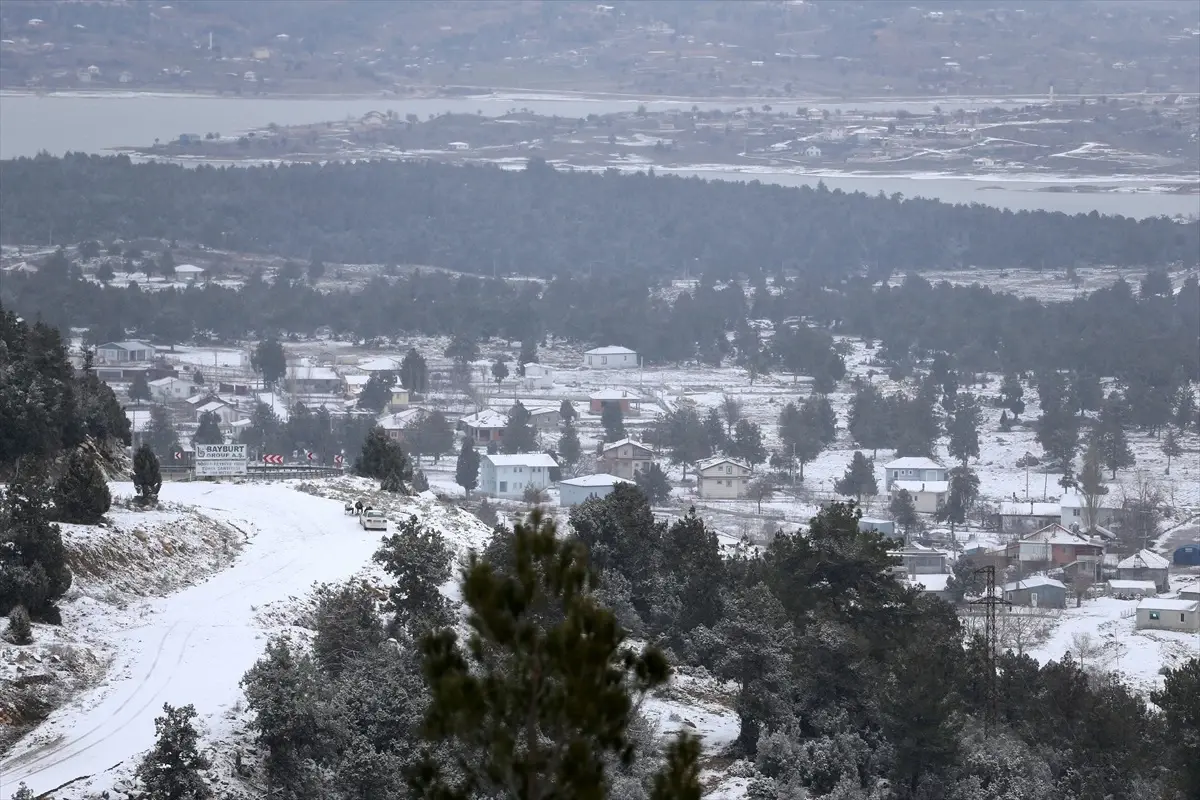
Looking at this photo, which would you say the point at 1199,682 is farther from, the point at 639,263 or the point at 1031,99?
the point at 1031,99

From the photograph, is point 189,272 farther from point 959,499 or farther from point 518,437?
point 959,499

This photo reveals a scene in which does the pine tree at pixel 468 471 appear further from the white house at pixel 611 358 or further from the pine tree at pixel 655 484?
the white house at pixel 611 358

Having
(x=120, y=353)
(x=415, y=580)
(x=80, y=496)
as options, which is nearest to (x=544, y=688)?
(x=415, y=580)

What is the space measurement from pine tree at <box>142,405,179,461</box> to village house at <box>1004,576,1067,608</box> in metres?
22.7

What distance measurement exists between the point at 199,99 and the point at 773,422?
120902 millimetres

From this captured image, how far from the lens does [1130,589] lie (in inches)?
1587

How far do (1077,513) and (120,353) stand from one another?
3707 centimetres

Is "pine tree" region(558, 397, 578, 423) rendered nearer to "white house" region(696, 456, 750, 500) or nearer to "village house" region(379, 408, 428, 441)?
"village house" region(379, 408, 428, 441)

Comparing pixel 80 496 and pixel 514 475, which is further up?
pixel 80 496

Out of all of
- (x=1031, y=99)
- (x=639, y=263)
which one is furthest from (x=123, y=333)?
(x=1031, y=99)

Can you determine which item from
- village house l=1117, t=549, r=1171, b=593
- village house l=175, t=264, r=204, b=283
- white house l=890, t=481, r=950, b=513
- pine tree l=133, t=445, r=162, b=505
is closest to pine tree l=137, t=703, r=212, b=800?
pine tree l=133, t=445, r=162, b=505

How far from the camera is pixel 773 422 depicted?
61438 millimetres

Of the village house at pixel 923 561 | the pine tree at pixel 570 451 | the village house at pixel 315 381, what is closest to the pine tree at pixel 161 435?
the village house at pixel 315 381

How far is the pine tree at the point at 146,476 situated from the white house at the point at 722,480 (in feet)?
99.5
